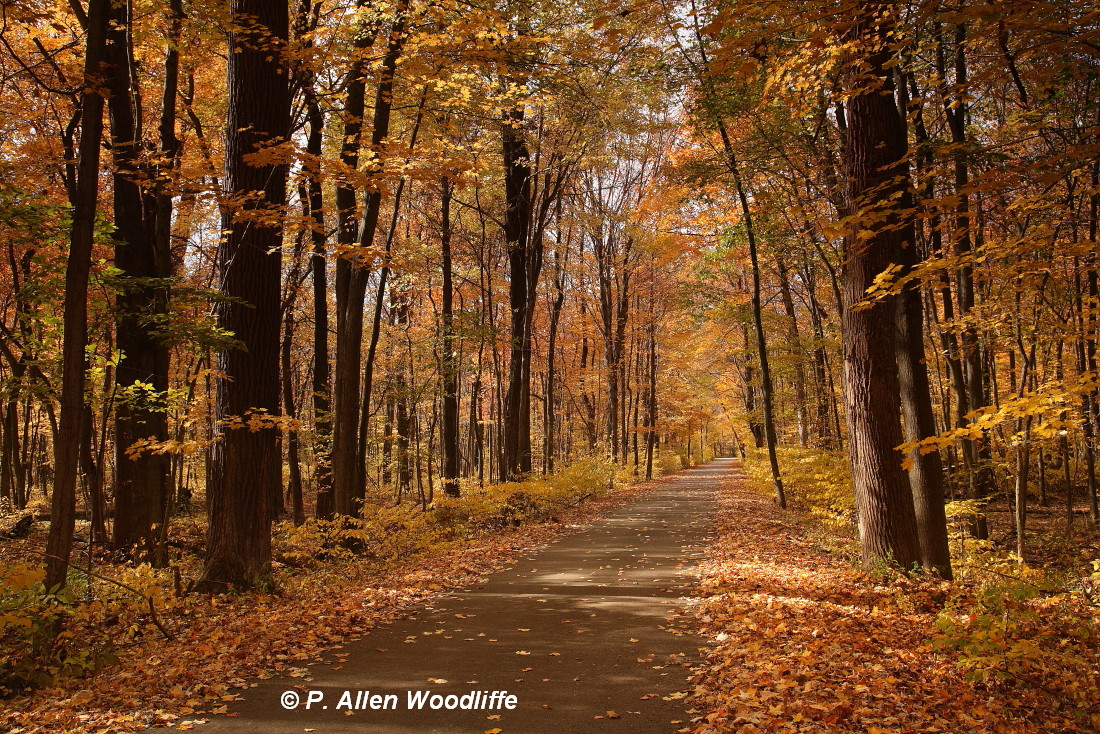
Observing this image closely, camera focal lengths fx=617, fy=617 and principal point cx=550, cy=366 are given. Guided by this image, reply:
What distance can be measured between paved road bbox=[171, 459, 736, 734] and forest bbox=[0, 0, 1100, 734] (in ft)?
1.41

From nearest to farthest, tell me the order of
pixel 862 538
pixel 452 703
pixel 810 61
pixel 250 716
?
pixel 250 716 < pixel 452 703 < pixel 810 61 < pixel 862 538

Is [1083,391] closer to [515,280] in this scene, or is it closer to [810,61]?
[810,61]

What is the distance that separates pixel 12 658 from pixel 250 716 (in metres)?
2.08

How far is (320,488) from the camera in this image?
13.1 metres

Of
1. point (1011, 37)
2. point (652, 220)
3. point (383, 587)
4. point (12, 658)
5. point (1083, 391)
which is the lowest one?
point (383, 587)

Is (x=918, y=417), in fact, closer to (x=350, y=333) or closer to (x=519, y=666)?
(x=519, y=666)

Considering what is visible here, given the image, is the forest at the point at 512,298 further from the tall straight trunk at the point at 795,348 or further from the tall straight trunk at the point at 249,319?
the tall straight trunk at the point at 795,348

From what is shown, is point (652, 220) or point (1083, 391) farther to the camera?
point (652, 220)

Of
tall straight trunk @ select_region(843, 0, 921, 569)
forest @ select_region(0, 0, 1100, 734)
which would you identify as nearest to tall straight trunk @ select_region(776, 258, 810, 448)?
forest @ select_region(0, 0, 1100, 734)

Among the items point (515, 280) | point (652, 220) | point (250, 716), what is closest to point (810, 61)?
point (250, 716)

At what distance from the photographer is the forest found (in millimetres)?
4434

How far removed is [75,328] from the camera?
5.05 metres

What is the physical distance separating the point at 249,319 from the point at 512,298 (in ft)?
32.1

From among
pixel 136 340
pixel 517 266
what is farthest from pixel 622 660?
pixel 517 266
